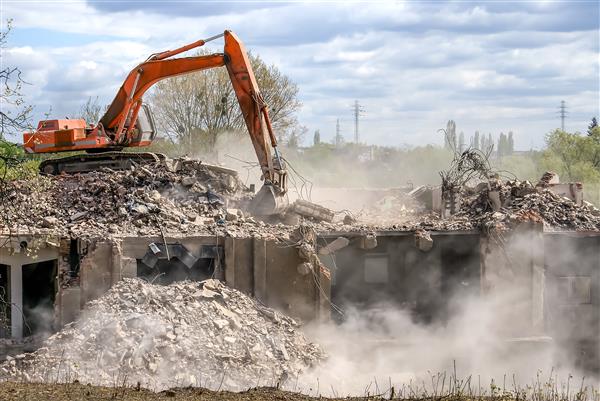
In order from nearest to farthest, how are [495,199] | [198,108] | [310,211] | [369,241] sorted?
[369,241] < [310,211] < [495,199] < [198,108]

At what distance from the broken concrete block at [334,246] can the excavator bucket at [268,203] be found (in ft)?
5.68

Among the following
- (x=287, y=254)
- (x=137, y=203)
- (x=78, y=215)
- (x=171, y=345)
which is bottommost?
(x=171, y=345)

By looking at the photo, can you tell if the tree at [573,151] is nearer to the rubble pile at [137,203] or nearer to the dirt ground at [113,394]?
the rubble pile at [137,203]

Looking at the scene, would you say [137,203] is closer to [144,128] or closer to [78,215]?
[78,215]

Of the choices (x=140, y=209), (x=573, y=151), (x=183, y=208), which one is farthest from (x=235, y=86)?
(x=573, y=151)

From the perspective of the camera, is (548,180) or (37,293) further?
(548,180)

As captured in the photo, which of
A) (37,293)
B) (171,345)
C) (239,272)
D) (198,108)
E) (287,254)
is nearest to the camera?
(171,345)

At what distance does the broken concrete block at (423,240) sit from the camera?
19.2 m

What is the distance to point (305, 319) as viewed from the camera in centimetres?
1847

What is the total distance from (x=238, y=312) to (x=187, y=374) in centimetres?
224

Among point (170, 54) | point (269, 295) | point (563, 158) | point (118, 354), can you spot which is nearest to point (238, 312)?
point (269, 295)

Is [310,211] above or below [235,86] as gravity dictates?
below

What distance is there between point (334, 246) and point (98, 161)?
6.29 m

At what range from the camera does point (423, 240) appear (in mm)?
19172
